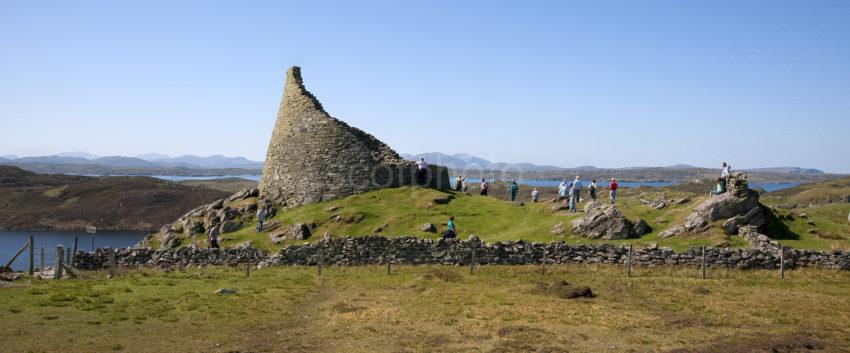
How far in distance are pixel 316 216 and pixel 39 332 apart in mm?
23136

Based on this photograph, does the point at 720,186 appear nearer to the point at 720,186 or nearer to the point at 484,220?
the point at 720,186

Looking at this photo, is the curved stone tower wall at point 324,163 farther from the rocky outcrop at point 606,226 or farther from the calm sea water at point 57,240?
the calm sea water at point 57,240

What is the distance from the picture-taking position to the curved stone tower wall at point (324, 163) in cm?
4184

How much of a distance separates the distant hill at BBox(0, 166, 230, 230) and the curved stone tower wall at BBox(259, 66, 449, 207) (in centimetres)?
7077

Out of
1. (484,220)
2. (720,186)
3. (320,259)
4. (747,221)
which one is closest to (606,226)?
(747,221)

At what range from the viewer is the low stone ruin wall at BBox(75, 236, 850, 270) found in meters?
26.4

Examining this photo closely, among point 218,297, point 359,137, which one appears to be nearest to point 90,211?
point 359,137

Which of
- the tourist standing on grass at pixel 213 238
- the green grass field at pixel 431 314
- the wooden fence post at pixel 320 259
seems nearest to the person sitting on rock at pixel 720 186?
the green grass field at pixel 431 314

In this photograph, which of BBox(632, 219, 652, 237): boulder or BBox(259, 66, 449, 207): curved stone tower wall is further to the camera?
BBox(259, 66, 449, 207): curved stone tower wall

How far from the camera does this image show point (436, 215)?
35594mm

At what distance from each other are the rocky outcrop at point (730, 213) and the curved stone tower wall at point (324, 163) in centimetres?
1856

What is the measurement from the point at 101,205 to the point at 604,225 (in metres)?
113

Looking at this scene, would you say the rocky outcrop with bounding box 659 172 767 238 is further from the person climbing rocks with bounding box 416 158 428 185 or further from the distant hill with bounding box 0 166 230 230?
the distant hill with bounding box 0 166 230 230

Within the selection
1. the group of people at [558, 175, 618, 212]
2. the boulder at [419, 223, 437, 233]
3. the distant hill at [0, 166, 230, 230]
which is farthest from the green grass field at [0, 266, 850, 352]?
the distant hill at [0, 166, 230, 230]
